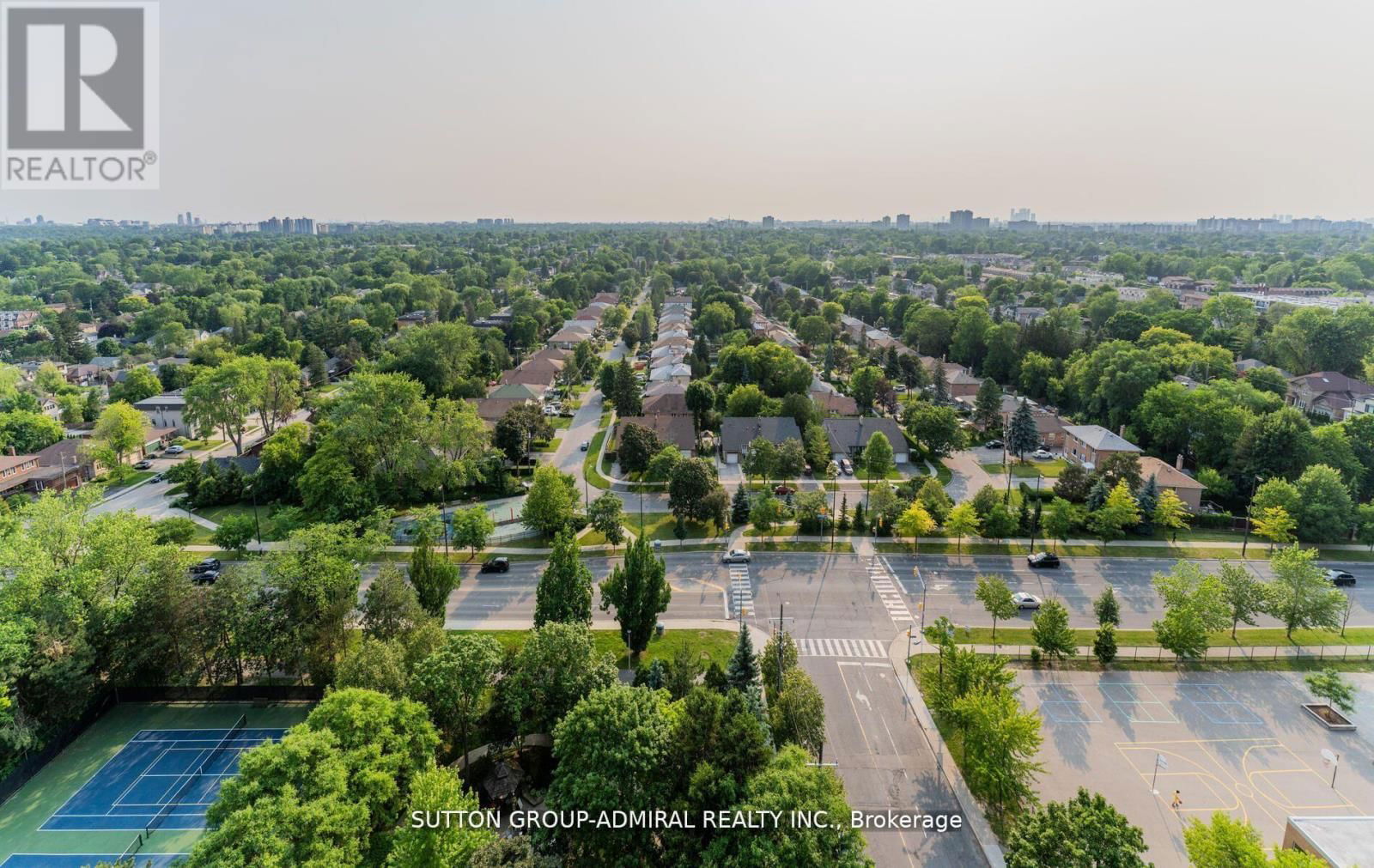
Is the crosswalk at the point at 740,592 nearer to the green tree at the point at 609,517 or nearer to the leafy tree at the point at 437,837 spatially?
the green tree at the point at 609,517

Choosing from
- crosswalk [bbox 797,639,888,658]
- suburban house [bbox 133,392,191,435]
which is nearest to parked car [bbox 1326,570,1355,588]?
crosswalk [bbox 797,639,888,658]

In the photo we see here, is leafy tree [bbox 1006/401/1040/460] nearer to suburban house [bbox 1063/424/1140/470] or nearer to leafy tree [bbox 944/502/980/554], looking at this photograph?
suburban house [bbox 1063/424/1140/470]

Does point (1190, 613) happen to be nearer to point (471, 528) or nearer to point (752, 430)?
point (752, 430)

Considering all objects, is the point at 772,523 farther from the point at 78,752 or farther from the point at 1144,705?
the point at 78,752

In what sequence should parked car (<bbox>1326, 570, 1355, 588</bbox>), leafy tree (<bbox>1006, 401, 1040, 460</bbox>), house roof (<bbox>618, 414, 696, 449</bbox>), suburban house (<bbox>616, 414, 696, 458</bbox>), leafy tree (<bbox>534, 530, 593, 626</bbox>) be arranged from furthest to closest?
house roof (<bbox>618, 414, 696, 449</bbox>) → suburban house (<bbox>616, 414, 696, 458</bbox>) → leafy tree (<bbox>1006, 401, 1040, 460</bbox>) → parked car (<bbox>1326, 570, 1355, 588</bbox>) → leafy tree (<bbox>534, 530, 593, 626</bbox>)

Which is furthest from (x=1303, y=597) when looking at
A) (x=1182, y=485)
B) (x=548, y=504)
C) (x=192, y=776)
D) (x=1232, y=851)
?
(x=192, y=776)
